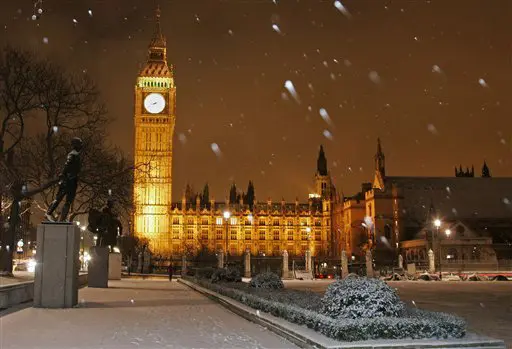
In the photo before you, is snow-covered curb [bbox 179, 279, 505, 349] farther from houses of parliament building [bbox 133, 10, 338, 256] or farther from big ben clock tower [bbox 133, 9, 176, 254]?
big ben clock tower [bbox 133, 9, 176, 254]

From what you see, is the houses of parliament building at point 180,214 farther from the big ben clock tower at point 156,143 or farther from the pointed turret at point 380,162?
the pointed turret at point 380,162

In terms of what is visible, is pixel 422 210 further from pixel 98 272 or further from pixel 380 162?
pixel 98 272

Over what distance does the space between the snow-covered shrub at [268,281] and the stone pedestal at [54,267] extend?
6.03 metres

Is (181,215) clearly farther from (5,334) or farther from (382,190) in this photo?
(5,334)

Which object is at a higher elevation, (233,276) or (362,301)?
(362,301)

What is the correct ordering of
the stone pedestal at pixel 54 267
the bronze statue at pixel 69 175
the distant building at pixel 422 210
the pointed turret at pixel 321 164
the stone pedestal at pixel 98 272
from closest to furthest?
the stone pedestal at pixel 54 267, the bronze statue at pixel 69 175, the stone pedestal at pixel 98 272, the distant building at pixel 422 210, the pointed turret at pixel 321 164

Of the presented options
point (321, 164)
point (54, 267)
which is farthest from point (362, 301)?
point (321, 164)

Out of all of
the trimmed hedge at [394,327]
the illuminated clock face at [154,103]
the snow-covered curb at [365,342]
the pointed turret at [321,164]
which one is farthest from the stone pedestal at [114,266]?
the pointed turret at [321,164]

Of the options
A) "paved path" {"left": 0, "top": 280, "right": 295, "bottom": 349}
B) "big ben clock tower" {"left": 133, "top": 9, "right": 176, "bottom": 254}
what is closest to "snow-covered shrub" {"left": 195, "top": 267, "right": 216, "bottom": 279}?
"paved path" {"left": 0, "top": 280, "right": 295, "bottom": 349}

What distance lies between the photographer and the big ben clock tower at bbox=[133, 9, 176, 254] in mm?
118000

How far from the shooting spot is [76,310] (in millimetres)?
15281

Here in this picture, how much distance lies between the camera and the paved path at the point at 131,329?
984 centimetres

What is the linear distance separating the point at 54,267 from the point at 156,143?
104285 mm

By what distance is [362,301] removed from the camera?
991 centimetres
